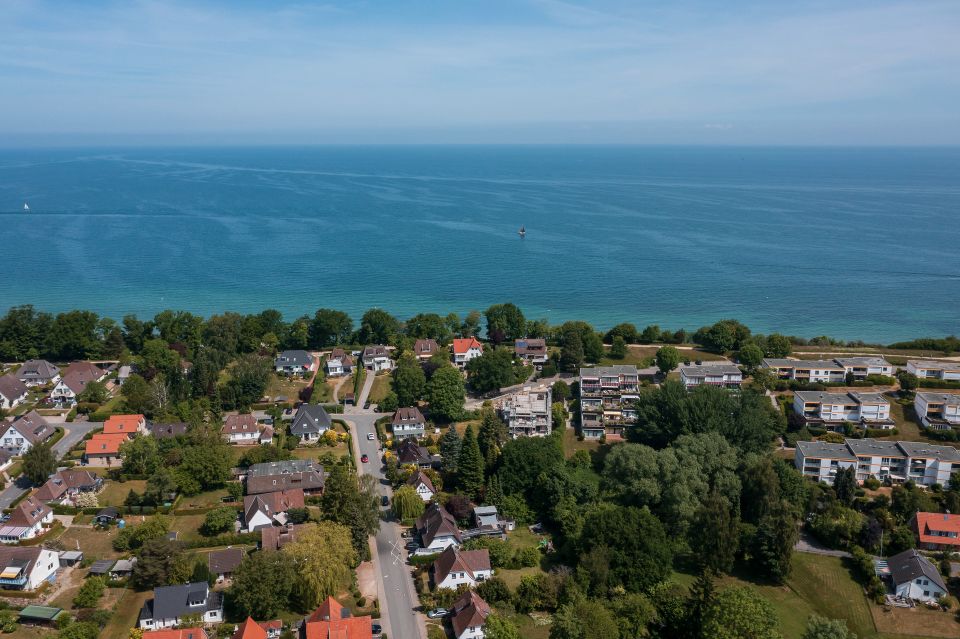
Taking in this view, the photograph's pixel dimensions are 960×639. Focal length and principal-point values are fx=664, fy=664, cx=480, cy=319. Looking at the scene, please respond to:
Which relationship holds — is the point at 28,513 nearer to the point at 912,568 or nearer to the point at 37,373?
the point at 37,373

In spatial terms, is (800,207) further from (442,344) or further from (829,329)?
(442,344)

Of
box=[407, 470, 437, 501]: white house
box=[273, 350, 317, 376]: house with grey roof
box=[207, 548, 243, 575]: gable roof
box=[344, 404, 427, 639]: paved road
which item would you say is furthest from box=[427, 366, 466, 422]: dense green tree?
box=[207, 548, 243, 575]: gable roof

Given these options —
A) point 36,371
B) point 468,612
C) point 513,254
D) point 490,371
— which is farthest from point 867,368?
point 36,371

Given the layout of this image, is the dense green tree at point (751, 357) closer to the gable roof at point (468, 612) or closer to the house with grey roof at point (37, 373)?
the gable roof at point (468, 612)

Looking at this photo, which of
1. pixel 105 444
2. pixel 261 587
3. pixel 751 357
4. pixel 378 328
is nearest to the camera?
pixel 261 587

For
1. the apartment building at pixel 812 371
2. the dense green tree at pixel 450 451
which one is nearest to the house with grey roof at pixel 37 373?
the dense green tree at pixel 450 451

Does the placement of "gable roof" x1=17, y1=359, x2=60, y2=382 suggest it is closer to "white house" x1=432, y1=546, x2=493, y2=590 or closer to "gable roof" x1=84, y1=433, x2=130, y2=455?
"gable roof" x1=84, y1=433, x2=130, y2=455
